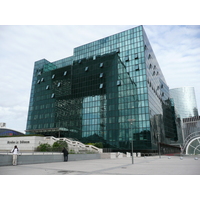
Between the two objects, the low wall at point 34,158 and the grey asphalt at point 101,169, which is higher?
the low wall at point 34,158

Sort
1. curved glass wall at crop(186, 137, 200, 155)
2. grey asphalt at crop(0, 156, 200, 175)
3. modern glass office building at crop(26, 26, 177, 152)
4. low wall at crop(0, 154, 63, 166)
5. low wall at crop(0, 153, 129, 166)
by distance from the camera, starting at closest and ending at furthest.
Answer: grey asphalt at crop(0, 156, 200, 175), low wall at crop(0, 154, 63, 166), low wall at crop(0, 153, 129, 166), curved glass wall at crop(186, 137, 200, 155), modern glass office building at crop(26, 26, 177, 152)

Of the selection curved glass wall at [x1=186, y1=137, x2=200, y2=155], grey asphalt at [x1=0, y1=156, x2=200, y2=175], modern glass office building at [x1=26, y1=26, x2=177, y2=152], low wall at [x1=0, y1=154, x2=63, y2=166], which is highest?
modern glass office building at [x1=26, y1=26, x2=177, y2=152]

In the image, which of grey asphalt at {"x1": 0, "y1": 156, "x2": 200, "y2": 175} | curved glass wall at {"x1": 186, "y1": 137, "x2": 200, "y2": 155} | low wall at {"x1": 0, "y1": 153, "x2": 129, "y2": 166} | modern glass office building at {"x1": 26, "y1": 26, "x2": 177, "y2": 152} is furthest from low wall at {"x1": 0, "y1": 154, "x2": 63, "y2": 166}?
curved glass wall at {"x1": 186, "y1": 137, "x2": 200, "y2": 155}

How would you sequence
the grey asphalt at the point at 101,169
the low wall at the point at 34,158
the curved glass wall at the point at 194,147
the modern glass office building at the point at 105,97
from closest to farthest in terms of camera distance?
the grey asphalt at the point at 101,169, the low wall at the point at 34,158, the curved glass wall at the point at 194,147, the modern glass office building at the point at 105,97

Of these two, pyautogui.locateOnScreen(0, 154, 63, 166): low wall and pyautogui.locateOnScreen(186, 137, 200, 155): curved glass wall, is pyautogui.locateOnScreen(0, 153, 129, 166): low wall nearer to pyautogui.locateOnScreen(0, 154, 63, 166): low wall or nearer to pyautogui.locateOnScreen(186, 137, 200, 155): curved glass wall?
pyautogui.locateOnScreen(0, 154, 63, 166): low wall

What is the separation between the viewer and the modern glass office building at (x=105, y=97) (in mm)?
57100

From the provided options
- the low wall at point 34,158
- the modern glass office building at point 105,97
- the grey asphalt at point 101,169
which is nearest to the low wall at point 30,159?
the low wall at point 34,158

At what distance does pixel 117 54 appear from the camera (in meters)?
66.2

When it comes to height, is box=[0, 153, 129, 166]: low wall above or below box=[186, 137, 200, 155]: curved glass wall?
below

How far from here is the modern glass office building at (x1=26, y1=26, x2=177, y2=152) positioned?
57.1 m

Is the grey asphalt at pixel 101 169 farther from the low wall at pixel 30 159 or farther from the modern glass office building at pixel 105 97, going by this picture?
the modern glass office building at pixel 105 97

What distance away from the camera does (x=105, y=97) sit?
63656 millimetres

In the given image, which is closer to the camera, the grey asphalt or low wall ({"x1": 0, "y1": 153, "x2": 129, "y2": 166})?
the grey asphalt

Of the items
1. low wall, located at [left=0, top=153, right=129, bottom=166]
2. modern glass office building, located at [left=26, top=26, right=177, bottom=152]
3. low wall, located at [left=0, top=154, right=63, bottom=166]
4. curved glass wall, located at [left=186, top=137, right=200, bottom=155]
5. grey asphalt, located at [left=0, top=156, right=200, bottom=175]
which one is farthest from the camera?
modern glass office building, located at [left=26, top=26, right=177, bottom=152]
